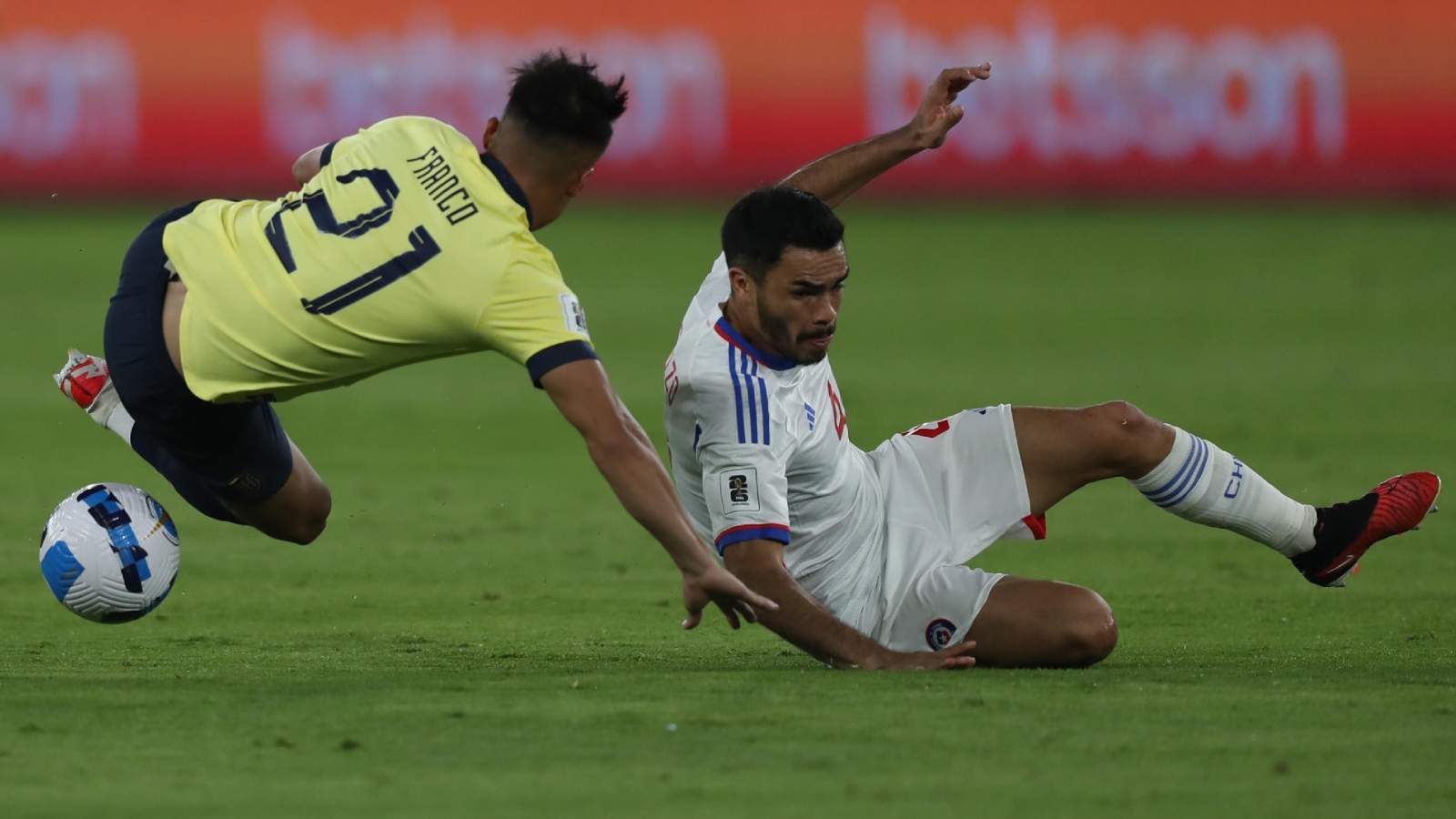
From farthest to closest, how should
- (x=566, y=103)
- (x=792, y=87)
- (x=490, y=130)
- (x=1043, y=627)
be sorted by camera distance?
(x=792, y=87) → (x=1043, y=627) → (x=490, y=130) → (x=566, y=103)

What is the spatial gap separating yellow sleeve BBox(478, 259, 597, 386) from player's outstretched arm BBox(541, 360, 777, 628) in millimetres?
44

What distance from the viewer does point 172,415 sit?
643cm

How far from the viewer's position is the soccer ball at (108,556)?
6422mm

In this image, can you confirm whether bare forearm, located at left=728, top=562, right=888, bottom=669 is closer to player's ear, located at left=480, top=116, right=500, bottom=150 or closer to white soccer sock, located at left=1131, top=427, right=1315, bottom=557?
white soccer sock, located at left=1131, top=427, right=1315, bottom=557

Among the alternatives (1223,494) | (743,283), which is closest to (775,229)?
(743,283)

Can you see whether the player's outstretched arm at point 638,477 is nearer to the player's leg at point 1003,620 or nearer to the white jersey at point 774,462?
the white jersey at point 774,462

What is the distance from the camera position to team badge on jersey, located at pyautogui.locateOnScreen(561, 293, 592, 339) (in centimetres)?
552

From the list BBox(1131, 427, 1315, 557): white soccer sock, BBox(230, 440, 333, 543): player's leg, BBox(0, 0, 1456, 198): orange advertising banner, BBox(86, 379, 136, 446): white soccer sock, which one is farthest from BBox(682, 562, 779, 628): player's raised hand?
BBox(0, 0, 1456, 198): orange advertising banner

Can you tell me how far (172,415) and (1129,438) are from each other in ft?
10.1

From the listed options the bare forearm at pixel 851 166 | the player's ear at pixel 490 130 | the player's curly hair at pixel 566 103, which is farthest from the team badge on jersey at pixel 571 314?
the bare forearm at pixel 851 166

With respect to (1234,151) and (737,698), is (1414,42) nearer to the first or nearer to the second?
(1234,151)

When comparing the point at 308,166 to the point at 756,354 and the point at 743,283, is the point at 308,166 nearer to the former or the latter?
the point at 743,283

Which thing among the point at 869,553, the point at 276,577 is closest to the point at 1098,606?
the point at 869,553

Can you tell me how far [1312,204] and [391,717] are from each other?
20402 mm
